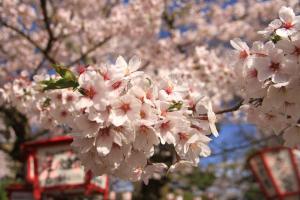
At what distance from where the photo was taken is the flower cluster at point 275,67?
1914 mm

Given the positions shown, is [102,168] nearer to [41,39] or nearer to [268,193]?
[268,193]

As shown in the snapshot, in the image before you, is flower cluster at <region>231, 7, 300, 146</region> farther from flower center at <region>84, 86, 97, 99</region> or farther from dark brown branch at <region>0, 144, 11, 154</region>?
dark brown branch at <region>0, 144, 11, 154</region>

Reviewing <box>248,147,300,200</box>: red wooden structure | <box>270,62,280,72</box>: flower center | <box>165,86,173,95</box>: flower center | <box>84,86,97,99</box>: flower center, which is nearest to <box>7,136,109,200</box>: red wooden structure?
<box>248,147,300,200</box>: red wooden structure

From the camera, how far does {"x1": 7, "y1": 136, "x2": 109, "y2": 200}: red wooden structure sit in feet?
15.3

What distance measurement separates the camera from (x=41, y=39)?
9.32 m

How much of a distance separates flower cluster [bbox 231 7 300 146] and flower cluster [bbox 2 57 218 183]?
25 cm

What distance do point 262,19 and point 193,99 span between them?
10688 millimetres

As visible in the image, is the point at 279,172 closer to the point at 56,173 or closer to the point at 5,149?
the point at 56,173

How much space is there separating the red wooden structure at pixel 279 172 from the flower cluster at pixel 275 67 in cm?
409

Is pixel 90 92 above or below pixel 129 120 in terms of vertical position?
above

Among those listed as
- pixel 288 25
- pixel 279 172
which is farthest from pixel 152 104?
pixel 279 172

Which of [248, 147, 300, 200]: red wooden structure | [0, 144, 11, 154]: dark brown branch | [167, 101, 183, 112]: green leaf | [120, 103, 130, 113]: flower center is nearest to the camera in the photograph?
[120, 103, 130, 113]: flower center

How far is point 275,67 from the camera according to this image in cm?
194

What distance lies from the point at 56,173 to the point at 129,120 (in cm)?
311
